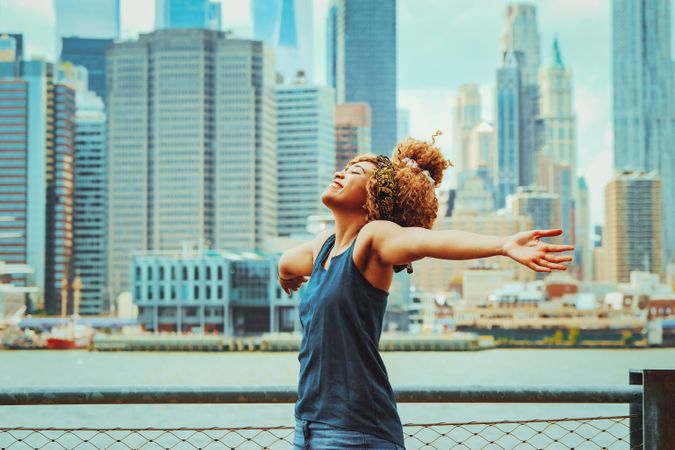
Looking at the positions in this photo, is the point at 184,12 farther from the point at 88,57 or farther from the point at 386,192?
the point at 386,192

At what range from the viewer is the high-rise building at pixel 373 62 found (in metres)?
160

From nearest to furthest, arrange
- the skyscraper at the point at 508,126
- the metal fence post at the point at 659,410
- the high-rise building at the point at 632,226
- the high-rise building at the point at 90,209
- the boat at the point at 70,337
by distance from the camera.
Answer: the metal fence post at the point at 659,410 → the boat at the point at 70,337 → the high-rise building at the point at 90,209 → the high-rise building at the point at 632,226 → the skyscraper at the point at 508,126

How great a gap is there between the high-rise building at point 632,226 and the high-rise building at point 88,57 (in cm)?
7456

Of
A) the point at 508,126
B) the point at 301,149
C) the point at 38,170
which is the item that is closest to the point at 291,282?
the point at 301,149

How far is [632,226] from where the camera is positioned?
132000 mm

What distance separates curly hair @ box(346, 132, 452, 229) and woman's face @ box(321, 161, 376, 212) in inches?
1.2

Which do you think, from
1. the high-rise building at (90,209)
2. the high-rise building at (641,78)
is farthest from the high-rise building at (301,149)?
the high-rise building at (641,78)

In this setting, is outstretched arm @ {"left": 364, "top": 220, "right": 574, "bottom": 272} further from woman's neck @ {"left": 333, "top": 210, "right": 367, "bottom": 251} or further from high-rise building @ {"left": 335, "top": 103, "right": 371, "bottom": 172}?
Result: high-rise building @ {"left": 335, "top": 103, "right": 371, "bottom": 172}

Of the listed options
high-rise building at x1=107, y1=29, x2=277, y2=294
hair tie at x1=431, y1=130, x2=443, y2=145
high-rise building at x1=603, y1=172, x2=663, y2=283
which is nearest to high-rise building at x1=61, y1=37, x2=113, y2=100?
high-rise building at x1=107, y1=29, x2=277, y2=294

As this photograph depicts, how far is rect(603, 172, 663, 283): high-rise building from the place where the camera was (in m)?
130

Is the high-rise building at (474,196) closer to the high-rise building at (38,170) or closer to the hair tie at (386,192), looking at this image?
the high-rise building at (38,170)

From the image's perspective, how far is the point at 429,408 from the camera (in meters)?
29.4

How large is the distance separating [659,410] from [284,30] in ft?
554

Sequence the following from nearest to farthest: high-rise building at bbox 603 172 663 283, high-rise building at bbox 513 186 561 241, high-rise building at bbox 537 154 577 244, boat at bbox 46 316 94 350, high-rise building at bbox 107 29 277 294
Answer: boat at bbox 46 316 94 350
high-rise building at bbox 107 29 277 294
high-rise building at bbox 603 172 663 283
high-rise building at bbox 513 186 561 241
high-rise building at bbox 537 154 577 244
